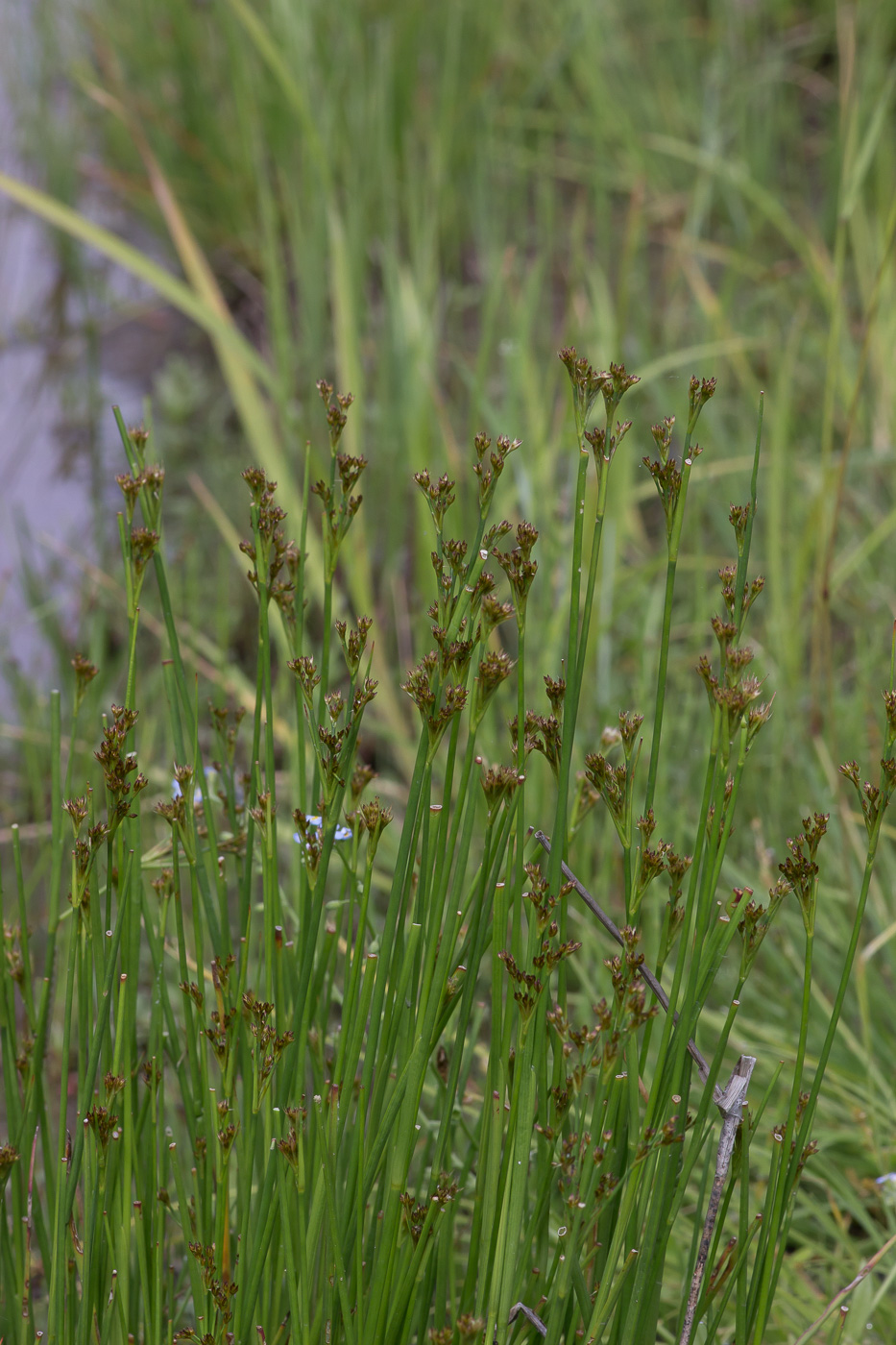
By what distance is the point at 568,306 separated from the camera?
9.11 feet

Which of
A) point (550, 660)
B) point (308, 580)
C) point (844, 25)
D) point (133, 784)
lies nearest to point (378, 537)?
point (308, 580)

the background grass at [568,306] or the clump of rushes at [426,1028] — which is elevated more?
the background grass at [568,306]

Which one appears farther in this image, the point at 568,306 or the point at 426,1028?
the point at 568,306

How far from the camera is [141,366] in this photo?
3.90 m

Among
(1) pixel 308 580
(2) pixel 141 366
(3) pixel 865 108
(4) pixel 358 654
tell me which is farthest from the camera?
(2) pixel 141 366

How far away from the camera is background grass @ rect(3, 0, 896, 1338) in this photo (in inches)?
75.7

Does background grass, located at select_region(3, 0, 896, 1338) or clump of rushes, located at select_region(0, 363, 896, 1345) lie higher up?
background grass, located at select_region(3, 0, 896, 1338)

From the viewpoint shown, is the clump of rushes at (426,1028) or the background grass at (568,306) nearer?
the clump of rushes at (426,1028)

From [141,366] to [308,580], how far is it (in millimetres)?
1927

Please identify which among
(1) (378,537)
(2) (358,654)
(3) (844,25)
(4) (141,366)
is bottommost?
(2) (358,654)

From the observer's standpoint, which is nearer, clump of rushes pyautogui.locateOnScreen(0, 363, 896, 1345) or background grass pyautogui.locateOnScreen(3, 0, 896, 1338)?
clump of rushes pyautogui.locateOnScreen(0, 363, 896, 1345)

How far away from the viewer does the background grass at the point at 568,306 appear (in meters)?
1.92

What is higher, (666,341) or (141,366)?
(141,366)

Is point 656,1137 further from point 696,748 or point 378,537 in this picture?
point 378,537
